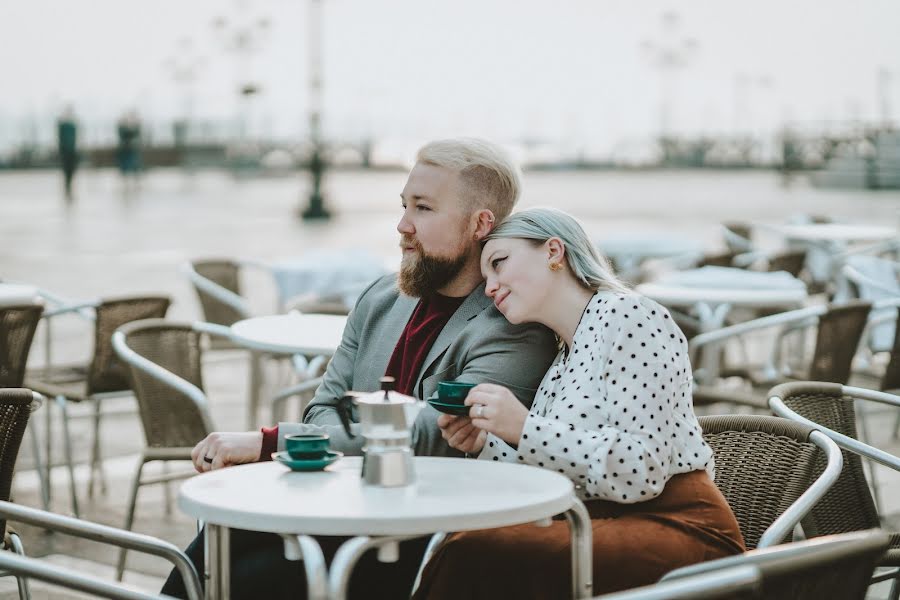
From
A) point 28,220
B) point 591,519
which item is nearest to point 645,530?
point 591,519

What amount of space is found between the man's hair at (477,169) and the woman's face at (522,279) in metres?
0.34

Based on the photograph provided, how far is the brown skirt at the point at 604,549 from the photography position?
7.63 feet

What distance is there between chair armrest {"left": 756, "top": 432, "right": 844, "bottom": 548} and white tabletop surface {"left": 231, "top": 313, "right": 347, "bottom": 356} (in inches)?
72.6

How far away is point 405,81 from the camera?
45281 mm

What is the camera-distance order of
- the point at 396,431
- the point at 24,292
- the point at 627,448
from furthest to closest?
the point at 24,292, the point at 627,448, the point at 396,431

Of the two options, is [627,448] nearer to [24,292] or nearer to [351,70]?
[24,292]

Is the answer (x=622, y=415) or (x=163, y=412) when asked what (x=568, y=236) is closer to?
(x=622, y=415)

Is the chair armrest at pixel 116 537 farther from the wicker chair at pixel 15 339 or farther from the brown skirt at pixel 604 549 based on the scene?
the wicker chair at pixel 15 339

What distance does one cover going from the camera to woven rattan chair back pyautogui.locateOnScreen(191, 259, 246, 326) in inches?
261

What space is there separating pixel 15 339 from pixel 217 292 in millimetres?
2214

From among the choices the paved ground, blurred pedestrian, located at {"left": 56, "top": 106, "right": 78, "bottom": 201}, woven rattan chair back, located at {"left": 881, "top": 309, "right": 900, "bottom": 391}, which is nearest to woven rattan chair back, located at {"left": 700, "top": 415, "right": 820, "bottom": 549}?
the paved ground

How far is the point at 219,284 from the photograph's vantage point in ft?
23.0

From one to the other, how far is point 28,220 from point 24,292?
17.9 metres

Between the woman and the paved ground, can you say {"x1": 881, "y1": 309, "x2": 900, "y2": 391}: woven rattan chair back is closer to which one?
the paved ground
